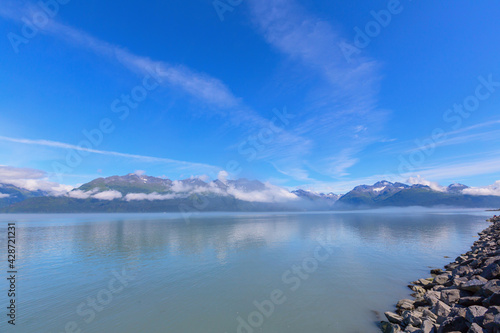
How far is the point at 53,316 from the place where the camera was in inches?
769

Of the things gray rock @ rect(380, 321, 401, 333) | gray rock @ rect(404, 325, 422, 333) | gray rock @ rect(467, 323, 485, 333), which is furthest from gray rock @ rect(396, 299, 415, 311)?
gray rock @ rect(467, 323, 485, 333)

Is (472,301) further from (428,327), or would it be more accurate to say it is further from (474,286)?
(428,327)

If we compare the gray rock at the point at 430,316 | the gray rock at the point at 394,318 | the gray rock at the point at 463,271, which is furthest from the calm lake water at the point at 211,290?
the gray rock at the point at 463,271

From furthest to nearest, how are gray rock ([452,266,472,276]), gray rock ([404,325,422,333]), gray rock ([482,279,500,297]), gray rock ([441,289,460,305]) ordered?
gray rock ([452,266,472,276])
gray rock ([441,289,460,305])
gray rock ([482,279,500,297])
gray rock ([404,325,422,333])

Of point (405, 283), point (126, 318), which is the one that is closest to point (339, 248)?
point (405, 283)

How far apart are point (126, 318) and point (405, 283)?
31.1 metres

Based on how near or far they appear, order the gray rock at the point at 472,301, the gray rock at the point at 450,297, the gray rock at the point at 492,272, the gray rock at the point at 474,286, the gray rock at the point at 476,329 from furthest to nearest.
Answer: the gray rock at the point at 492,272
the gray rock at the point at 450,297
the gray rock at the point at 474,286
the gray rock at the point at 472,301
the gray rock at the point at 476,329

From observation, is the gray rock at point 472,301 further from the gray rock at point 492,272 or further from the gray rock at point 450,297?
the gray rock at point 492,272

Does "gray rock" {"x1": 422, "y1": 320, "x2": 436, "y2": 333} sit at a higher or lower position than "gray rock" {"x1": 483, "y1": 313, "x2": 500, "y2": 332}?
lower

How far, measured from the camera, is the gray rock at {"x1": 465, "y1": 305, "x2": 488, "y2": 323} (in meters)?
11.4

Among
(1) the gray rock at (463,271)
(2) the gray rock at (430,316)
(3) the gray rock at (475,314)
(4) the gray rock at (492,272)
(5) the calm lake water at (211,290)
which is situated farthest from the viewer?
(1) the gray rock at (463,271)

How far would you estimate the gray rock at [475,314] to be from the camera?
37.4 ft

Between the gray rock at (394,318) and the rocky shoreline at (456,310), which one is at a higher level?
the rocky shoreline at (456,310)

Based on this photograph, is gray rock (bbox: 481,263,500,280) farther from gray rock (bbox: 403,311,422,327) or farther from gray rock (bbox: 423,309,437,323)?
gray rock (bbox: 403,311,422,327)
